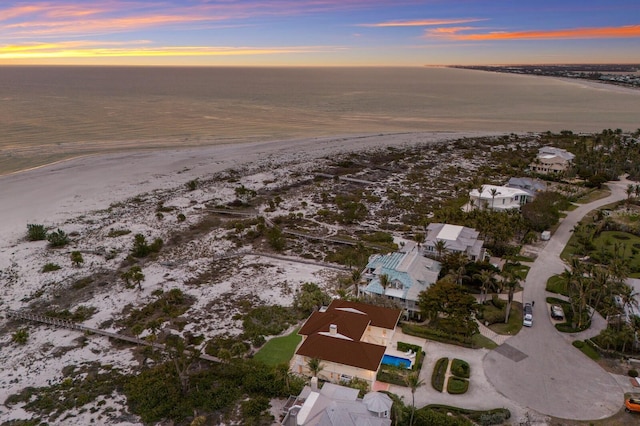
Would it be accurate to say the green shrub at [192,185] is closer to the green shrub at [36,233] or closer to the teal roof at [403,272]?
the green shrub at [36,233]

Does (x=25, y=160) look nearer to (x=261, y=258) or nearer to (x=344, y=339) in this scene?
(x=261, y=258)

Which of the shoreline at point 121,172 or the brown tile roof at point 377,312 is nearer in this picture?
the brown tile roof at point 377,312

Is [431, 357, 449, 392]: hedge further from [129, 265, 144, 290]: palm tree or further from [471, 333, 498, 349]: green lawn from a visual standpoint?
[129, 265, 144, 290]: palm tree

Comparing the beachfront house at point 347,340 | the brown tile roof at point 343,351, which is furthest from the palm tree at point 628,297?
the brown tile roof at point 343,351

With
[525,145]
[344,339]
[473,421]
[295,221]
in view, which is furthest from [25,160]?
[525,145]

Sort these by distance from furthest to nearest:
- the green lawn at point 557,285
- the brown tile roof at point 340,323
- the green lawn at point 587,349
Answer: the green lawn at point 557,285 < the green lawn at point 587,349 < the brown tile roof at point 340,323

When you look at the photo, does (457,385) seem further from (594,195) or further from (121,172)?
(121,172)

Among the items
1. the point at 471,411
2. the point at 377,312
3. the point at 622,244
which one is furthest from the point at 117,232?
the point at 622,244
